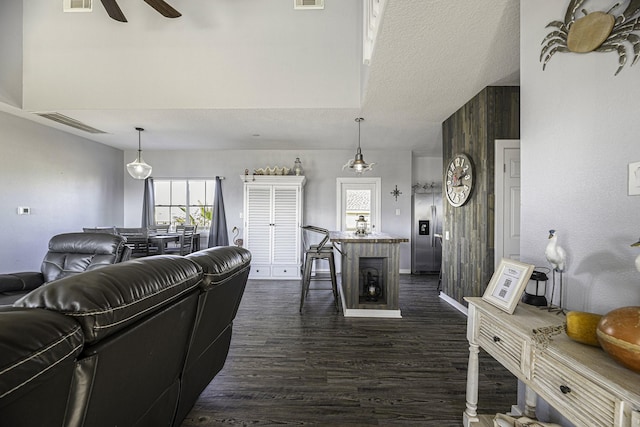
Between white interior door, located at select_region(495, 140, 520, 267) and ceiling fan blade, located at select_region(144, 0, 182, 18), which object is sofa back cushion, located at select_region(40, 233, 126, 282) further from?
white interior door, located at select_region(495, 140, 520, 267)

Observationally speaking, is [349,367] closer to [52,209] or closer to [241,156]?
[241,156]

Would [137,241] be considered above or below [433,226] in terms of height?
below

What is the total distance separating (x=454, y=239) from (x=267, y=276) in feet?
10.9

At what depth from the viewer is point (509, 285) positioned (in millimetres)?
1357

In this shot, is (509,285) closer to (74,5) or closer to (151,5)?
(151,5)

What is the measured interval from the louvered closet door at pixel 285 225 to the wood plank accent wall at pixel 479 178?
275 cm

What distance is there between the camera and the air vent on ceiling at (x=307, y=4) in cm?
351

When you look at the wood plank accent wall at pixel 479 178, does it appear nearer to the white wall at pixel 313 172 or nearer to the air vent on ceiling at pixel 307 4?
the white wall at pixel 313 172

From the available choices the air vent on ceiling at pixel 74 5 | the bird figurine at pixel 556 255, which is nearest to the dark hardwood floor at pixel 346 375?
the bird figurine at pixel 556 255

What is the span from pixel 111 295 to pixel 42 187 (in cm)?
519

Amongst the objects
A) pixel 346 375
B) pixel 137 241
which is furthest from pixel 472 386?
pixel 137 241

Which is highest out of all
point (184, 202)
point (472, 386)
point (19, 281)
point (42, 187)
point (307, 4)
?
point (307, 4)

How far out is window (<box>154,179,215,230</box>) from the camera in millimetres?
6059

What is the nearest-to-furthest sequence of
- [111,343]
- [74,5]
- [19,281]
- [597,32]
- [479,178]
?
[111,343]
[597,32]
[19,281]
[479,178]
[74,5]
